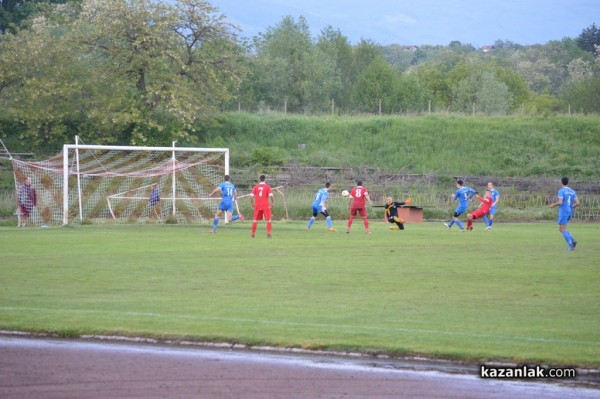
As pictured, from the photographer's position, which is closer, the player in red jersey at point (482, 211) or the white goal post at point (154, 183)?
the player in red jersey at point (482, 211)

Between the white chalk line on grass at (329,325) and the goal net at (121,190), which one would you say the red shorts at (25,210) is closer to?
the goal net at (121,190)

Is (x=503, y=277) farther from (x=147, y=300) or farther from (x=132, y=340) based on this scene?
(x=132, y=340)

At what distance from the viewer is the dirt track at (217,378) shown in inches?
399

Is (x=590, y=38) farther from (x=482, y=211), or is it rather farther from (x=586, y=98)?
(x=482, y=211)

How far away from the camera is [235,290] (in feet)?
57.7

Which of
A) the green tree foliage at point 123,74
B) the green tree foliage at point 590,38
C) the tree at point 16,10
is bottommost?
the green tree foliage at point 123,74

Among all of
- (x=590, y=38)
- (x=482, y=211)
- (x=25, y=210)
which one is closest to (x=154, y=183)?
(x=25, y=210)

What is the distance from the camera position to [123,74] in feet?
188

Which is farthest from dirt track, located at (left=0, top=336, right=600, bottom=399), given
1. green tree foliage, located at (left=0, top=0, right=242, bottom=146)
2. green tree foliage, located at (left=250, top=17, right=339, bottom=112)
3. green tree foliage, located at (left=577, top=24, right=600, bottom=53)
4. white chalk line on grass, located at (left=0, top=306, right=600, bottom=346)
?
green tree foliage, located at (left=577, top=24, right=600, bottom=53)

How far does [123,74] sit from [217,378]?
4854 cm

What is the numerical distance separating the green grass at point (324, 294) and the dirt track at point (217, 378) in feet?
2.81

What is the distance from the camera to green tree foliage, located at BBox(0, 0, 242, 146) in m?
55.5

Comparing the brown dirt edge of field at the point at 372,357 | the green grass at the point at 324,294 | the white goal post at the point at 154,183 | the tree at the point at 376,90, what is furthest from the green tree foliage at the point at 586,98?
the brown dirt edge of field at the point at 372,357

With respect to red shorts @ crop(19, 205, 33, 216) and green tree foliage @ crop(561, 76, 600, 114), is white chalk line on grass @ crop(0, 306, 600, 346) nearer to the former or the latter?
red shorts @ crop(19, 205, 33, 216)
